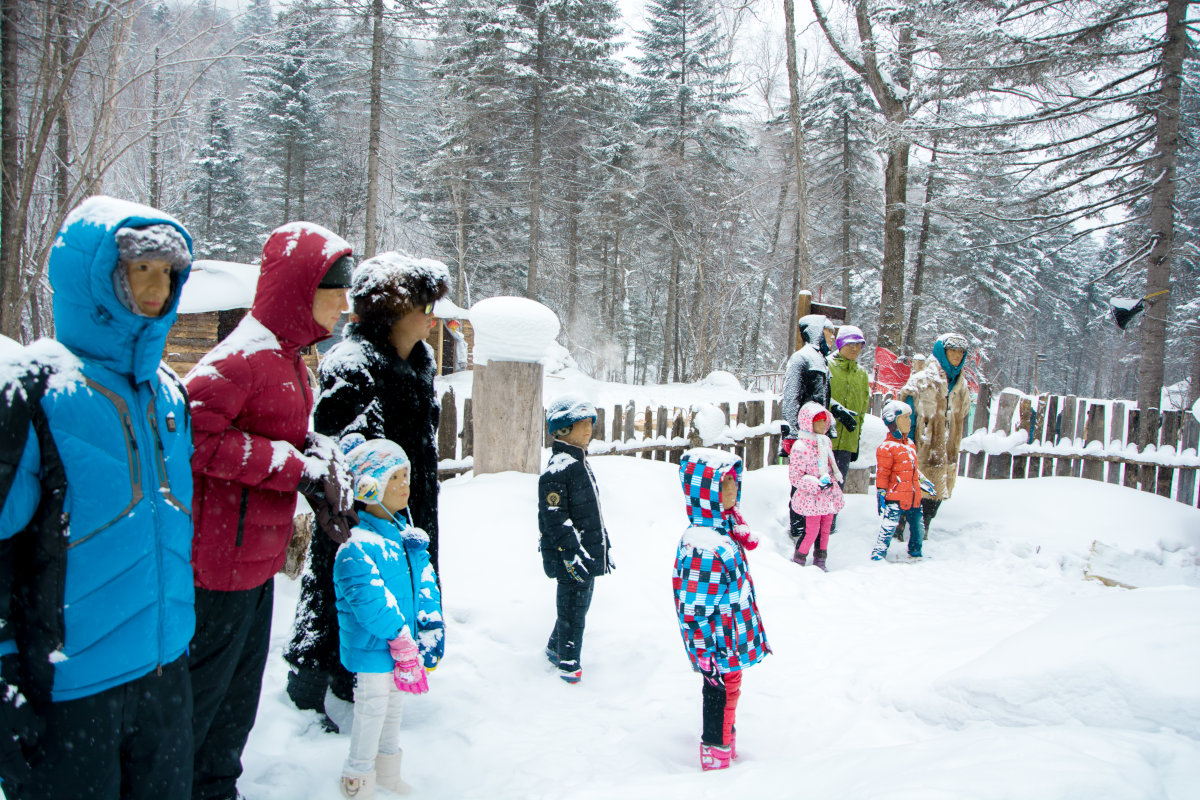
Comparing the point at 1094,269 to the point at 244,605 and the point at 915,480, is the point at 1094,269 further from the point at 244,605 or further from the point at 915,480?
the point at 244,605

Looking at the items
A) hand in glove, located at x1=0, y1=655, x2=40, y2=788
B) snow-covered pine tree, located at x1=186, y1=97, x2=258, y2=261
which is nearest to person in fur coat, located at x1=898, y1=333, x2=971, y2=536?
hand in glove, located at x1=0, y1=655, x2=40, y2=788

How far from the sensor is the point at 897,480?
5.89 meters

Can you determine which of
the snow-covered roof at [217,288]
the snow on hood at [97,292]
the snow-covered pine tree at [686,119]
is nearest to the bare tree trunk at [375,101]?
the snow-covered roof at [217,288]

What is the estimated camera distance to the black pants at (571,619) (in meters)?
3.45

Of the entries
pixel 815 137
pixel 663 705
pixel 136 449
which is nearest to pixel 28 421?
pixel 136 449

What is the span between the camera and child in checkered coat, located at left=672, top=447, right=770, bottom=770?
2.77 metres

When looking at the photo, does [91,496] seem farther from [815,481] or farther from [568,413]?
[815,481]

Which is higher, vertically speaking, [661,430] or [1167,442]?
A: [1167,442]

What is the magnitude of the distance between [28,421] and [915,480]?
6.14 metres

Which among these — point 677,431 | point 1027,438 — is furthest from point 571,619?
point 1027,438

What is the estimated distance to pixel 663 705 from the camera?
3.27 m

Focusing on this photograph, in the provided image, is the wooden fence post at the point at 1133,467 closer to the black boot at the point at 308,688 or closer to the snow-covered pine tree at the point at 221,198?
the black boot at the point at 308,688

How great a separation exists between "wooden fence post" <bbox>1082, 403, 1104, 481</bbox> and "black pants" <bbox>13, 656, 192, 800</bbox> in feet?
30.3

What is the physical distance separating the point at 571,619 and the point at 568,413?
1.11 meters
